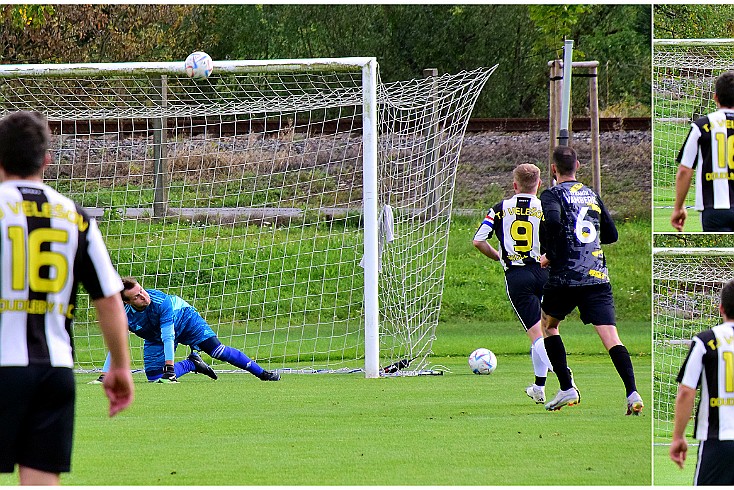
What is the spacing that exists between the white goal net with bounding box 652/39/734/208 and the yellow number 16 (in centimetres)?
888

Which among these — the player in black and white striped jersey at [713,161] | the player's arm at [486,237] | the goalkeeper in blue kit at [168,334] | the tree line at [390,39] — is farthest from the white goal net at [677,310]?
the tree line at [390,39]

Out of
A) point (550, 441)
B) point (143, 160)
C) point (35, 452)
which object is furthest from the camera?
point (143, 160)

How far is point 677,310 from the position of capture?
A: 9867 mm

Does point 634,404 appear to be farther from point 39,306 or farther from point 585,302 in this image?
point 39,306

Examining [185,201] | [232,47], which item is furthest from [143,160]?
[232,47]

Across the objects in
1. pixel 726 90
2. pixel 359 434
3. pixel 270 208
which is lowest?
pixel 359 434

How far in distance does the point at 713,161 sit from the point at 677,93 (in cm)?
802

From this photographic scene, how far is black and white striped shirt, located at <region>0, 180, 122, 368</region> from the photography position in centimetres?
403

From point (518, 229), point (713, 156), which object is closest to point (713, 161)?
point (713, 156)

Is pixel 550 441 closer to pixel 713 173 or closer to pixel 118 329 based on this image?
pixel 713 173

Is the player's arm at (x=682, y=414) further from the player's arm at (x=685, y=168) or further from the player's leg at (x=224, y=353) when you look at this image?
the player's leg at (x=224, y=353)

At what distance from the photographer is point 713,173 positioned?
21.0 ft

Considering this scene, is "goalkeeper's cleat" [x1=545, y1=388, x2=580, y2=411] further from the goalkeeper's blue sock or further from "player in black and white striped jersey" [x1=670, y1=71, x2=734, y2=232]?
the goalkeeper's blue sock

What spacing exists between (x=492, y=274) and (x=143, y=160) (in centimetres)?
537
